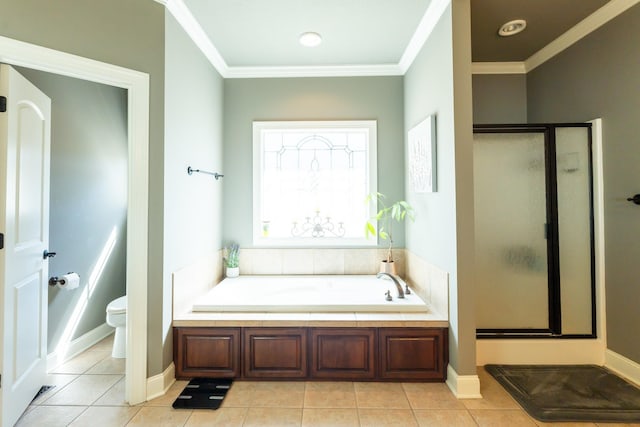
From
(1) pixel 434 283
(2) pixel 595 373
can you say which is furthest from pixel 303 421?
(2) pixel 595 373

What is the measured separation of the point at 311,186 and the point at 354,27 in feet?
5.03

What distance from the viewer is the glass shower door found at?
8.01ft

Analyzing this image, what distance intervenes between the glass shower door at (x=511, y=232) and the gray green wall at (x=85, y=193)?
337 centimetres

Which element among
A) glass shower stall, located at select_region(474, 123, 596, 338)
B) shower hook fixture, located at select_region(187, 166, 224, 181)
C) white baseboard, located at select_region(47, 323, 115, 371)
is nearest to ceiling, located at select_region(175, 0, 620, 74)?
glass shower stall, located at select_region(474, 123, 596, 338)

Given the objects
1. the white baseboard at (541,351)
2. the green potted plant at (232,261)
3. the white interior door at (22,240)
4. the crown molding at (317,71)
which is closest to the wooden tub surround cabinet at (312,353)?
the white baseboard at (541,351)

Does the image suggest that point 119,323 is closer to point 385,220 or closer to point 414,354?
point 414,354

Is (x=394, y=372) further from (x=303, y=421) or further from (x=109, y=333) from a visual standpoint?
(x=109, y=333)

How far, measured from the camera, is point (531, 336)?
2.43 meters

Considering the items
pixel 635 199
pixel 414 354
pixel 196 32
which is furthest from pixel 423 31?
pixel 414 354

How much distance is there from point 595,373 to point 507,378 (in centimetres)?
65

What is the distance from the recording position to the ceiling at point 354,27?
228cm

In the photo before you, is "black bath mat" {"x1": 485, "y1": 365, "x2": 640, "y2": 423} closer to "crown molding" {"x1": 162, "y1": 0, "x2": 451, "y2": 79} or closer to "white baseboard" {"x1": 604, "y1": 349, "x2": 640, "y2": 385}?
"white baseboard" {"x1": 604, "y1": 349, "x2": 640, "y2": 385}

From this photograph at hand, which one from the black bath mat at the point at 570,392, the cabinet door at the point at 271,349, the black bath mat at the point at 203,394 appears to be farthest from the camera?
the cabinet door at the point at 271,349

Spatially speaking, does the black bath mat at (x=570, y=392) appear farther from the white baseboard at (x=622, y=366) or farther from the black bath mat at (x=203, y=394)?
the black bath mat at (x=203, y=394)
